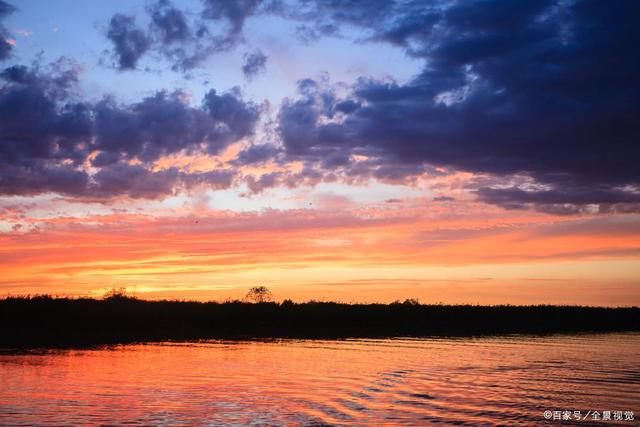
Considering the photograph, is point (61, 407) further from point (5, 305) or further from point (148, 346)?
point (5, 305)

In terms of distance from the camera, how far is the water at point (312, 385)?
19578mm

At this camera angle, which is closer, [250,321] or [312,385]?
[312,385]

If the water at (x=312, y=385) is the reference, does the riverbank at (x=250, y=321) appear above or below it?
above

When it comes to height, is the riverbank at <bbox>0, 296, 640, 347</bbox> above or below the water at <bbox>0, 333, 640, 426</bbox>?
above

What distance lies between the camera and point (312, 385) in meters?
26.2

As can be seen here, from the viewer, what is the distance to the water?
19578 mm

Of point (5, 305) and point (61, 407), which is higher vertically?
point (5, 305)

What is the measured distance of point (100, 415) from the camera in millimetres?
18953

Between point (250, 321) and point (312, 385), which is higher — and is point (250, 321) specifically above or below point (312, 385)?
above

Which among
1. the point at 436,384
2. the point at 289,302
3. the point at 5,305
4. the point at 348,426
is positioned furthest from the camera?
the point at 289,302

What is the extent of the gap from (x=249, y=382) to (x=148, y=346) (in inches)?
746

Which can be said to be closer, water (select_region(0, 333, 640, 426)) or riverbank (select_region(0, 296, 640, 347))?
water (select_region(0, 333, 640, 426))

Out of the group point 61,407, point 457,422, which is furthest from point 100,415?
point 457,422

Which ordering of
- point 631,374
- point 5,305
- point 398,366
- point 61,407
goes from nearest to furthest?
point 61,407 < point 631,374 < point 398,366 < point 5,305
